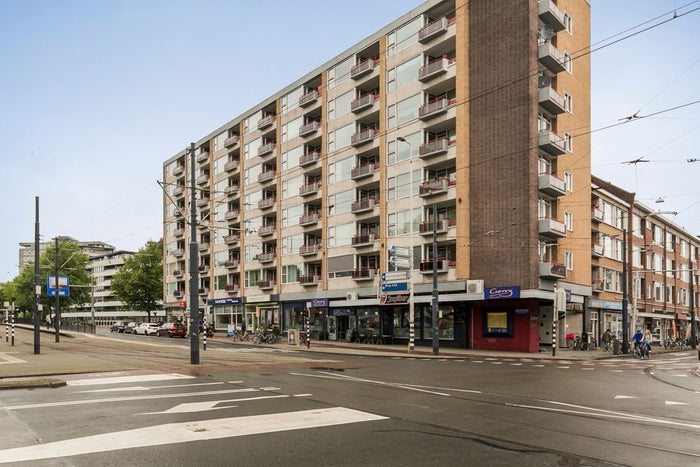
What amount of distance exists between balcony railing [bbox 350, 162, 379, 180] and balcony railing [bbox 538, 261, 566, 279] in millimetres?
15632

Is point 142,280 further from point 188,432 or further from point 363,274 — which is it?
point 188,432

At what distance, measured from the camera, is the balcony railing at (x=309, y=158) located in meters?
53.5

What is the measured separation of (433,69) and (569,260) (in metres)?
16.0

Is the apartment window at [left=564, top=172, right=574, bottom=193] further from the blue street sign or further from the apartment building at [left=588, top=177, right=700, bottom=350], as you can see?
the blue street sign

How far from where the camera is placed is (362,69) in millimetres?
48125

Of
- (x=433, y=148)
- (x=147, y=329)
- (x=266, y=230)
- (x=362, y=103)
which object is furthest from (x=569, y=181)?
(x=147, y=329)

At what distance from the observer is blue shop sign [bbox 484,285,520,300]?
35844 millimetres

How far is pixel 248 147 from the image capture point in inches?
2542

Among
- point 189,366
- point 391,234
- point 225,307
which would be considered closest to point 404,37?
point 391,234

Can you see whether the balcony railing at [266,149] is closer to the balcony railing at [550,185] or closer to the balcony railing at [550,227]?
the balcony railing at [550,185]

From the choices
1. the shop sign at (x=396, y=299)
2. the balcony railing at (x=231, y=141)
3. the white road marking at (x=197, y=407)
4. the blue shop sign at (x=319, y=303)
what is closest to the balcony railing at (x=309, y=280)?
the blue shop sign at (x=319, y=303)

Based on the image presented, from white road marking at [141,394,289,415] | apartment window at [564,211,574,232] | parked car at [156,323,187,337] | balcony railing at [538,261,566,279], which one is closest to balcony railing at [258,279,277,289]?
parked car at [156,323,187,337]

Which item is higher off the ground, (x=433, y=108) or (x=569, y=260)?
(x=433, y=108)

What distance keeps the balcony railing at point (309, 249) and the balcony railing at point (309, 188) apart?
185 inches
